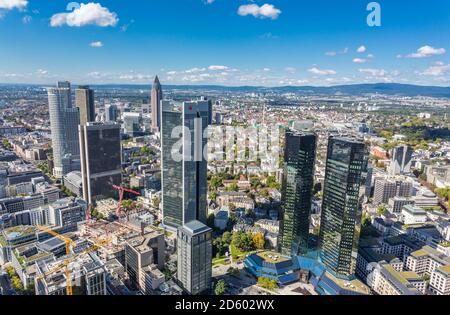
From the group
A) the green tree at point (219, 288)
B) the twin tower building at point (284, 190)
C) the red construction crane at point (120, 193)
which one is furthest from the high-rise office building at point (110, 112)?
the green tree at point (219, 288)

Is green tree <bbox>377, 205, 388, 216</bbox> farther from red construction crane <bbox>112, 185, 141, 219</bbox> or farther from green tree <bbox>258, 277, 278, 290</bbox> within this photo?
red construction crane <bbox>112, 185, 141, 219</bbox>

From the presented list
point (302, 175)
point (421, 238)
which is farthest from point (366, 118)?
point (302, 175)

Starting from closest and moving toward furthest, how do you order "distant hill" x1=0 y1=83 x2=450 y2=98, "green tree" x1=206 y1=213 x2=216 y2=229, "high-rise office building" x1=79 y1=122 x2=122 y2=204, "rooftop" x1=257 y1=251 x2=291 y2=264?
"rooftop" x1=257 y1=251 x2=291 y2=264 < "green tree" x1=206 y1=213 x2=216 y2=229 < "high-rise office building" x1=79 y1=122 x2=122 y2=204 < "distant hill" x1=0 y1=83 x2=450 y2=98

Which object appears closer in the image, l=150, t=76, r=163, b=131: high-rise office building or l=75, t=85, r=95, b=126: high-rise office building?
l=75, t=85, r=95, b=126: high-rise office building

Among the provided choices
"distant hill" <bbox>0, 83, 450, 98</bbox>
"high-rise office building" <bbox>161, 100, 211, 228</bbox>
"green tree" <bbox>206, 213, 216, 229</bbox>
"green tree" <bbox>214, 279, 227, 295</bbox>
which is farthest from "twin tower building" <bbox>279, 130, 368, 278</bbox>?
"distant hill" <bbox>0, 83, 450, 98</bbox>

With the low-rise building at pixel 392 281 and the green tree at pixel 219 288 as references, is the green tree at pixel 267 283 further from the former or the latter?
the low-rise building at pixel 392 281

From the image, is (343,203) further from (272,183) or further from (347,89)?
(347,89)
